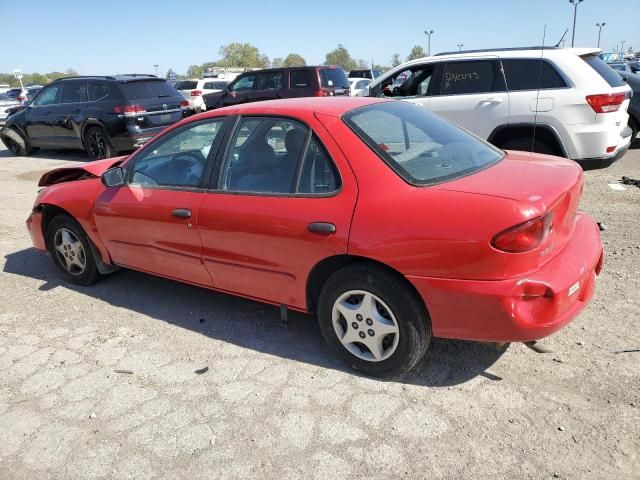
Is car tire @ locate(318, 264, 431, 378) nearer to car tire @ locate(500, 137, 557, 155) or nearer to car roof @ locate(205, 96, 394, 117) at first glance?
car roof @ locate(205, 96, 394, 117)

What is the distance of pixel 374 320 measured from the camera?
2865mm

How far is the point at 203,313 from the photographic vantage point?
13.0 feet

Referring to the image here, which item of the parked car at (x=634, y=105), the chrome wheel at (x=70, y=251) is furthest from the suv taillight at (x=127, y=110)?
the parked car at (x=634, y=105)

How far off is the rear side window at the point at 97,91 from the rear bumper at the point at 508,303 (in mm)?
9920

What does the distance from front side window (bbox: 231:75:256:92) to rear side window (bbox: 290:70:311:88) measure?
1252 millimetres

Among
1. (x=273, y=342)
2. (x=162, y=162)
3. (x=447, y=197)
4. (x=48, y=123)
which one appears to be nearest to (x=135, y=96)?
(x=48, y=123)

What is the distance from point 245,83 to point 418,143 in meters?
11.5

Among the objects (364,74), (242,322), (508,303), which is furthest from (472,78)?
(364,74)

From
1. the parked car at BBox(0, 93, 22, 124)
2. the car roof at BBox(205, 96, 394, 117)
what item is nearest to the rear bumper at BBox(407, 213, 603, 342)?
the car roof at BBox(205, 96, 394, 117)

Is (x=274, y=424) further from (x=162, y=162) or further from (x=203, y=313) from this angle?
(x=162, y=162)

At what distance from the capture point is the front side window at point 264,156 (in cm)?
318

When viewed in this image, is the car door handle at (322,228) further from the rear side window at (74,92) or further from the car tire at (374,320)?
the rear side window at (74,92)

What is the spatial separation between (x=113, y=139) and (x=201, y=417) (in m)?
8.98

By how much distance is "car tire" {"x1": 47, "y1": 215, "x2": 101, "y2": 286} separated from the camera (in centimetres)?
439
